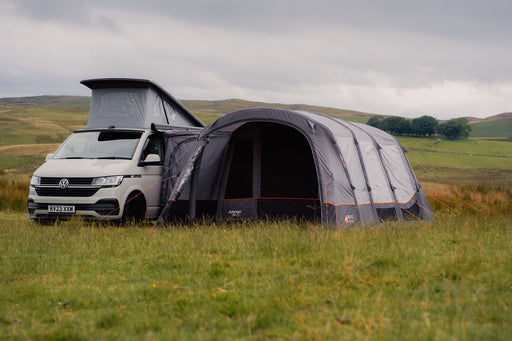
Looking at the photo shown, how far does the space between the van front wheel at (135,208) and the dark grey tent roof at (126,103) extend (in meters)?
1.94

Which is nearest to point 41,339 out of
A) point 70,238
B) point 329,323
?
point 329,323

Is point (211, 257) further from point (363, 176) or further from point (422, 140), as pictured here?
point (422, 140)

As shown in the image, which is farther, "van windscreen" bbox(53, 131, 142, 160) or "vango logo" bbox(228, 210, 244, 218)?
"vango logo" bbox(228, 210, 244, 218)

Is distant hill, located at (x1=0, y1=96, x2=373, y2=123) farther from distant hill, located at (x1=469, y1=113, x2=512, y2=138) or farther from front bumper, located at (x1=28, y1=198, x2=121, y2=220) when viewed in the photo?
front bumper, located at (x1=28, y1=198, x2=121, y2=220)

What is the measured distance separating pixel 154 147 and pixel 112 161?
134 centimetres

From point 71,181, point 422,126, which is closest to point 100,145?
point 71,181

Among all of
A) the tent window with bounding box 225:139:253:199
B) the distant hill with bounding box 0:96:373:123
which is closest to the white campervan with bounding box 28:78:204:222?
the tent window with bounding box 225:139:253:199

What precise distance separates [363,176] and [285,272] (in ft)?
17.1

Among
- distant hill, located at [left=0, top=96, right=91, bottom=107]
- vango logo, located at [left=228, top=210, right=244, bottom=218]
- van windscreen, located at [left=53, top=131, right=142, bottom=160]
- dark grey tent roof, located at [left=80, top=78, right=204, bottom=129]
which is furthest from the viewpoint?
distant hill, located at [left=0, top=96, right=91, bottom=107]

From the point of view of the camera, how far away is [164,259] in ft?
22.5

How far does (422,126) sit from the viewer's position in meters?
67.4

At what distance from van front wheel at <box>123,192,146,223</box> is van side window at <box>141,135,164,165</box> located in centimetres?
93

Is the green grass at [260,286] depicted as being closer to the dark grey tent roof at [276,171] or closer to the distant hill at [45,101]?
the dark grey tent roof at [276,171]

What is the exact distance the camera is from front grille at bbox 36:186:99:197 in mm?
10422
